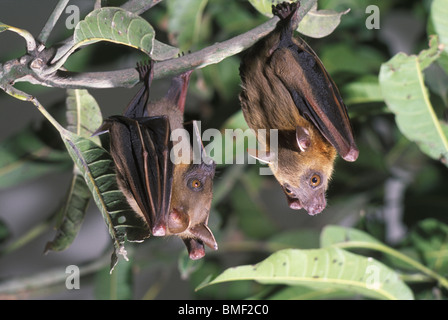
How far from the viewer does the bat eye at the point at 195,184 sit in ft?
5.40

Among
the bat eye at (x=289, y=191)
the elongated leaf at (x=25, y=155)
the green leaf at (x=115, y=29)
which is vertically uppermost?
the green leaf at (x=115, y=29)

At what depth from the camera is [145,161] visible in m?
1.44

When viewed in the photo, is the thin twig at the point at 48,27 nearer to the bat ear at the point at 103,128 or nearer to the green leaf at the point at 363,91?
the bat ear at the point at 103,128

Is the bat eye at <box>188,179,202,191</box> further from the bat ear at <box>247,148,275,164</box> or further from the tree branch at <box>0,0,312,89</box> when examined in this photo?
the tree branch at <box>0,0,312,89</box>

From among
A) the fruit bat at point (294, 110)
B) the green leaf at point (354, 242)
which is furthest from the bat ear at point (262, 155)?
the green leaf at point (354, 242)

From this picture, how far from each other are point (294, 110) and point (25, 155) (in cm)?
129

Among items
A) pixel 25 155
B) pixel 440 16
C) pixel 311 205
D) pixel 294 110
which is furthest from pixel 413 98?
pixel 25 155

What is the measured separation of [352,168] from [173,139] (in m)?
1.64

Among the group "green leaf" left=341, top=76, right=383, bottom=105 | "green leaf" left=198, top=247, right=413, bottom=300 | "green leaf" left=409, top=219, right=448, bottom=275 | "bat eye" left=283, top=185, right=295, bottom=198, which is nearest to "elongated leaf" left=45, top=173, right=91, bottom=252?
"green leaf" left=198, top=247, right=413, bottom=300

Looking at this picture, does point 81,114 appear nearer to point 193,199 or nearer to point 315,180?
point 193,199

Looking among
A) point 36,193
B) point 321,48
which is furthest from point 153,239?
point 36,193

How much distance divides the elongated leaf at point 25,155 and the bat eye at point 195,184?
876mm

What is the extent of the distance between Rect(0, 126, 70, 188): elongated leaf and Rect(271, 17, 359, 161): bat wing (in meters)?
1.21
